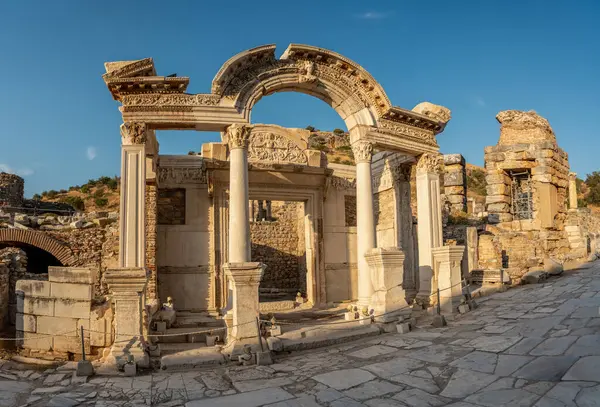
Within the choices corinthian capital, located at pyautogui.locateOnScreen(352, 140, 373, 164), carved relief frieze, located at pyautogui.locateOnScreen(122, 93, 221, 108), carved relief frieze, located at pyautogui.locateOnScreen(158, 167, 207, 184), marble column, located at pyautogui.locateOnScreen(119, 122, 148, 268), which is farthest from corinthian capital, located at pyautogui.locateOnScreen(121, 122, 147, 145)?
corinthian capital, located at pyautogui.locateOnScreen(352, 140, 373, 164)

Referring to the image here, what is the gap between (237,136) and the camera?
34.6 ft

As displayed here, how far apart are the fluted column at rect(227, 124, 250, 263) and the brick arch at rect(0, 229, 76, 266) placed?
831 centimetres

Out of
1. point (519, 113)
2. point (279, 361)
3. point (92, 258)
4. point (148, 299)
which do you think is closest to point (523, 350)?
point (279, 361)

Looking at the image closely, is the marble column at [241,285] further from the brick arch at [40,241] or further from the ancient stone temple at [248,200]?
the brick arch at [40,241]

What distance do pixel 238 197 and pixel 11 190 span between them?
2167 centimetres

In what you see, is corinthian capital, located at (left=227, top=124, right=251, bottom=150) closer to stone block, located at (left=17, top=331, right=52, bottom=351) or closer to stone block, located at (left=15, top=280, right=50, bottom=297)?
stone block, located at (left=15, top=280, right=50, bottom=297)

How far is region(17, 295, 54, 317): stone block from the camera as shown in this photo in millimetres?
9930

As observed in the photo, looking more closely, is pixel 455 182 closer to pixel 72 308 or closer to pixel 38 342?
pixel 72 308

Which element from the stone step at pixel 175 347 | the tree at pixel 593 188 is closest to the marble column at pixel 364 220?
the stone step at pixel 175 347

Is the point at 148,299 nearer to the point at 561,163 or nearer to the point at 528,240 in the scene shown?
the point at 528,240

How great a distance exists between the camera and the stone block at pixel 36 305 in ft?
32.6

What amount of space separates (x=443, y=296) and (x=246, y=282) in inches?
234

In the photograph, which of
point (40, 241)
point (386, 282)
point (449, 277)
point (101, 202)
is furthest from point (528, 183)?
point (101, 202)

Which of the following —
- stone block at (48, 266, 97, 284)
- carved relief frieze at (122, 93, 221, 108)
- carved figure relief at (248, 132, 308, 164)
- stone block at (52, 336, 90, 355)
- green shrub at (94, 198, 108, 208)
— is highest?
green shrub at (94, 198, 108, 208)
